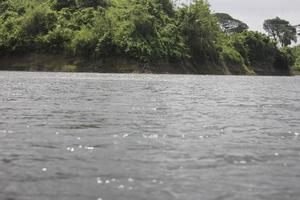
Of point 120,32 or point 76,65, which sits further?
point 120,32

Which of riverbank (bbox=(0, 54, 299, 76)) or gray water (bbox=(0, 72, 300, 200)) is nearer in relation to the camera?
gray water (bbox=(0, 72, 300, 200))

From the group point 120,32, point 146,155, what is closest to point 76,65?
point 120,32

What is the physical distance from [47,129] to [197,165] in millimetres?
6701

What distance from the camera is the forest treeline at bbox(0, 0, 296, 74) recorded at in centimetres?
10569

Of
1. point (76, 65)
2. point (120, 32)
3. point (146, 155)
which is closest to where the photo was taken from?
point (146, 155)

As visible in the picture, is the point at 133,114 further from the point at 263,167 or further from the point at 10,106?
the point at 263,167

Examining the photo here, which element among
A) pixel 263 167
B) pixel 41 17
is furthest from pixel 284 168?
pixel 41 17

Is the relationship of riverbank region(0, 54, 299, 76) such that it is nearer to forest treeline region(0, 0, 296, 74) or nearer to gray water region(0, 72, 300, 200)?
forest treeline region(0, 0, 296, 74)

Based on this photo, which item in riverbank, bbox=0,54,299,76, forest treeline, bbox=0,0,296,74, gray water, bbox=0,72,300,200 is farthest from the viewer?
forest treeline, bbox=0,0,296,74

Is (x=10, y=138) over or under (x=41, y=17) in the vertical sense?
under

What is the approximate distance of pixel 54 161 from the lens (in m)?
11.5

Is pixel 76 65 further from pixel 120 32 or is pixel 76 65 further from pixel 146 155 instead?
pixel 146 155

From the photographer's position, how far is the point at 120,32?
108 metres

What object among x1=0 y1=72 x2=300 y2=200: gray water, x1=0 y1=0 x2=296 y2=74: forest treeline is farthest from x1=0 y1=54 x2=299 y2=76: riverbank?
x1=0 y1=72 x2=300 y2=200: gray water
